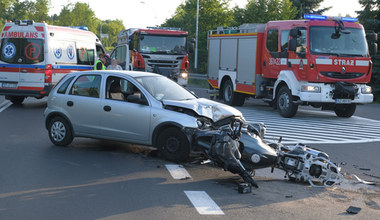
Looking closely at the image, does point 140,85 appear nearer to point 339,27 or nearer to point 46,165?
point 46,165

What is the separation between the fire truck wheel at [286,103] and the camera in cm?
1632

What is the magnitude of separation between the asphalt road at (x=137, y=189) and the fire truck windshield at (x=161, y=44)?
613 inches

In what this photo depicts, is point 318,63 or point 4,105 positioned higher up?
point 318,63

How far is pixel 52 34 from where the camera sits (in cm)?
1712

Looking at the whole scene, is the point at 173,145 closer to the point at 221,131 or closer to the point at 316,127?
the point at 221,131

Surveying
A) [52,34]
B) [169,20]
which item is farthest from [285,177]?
[169,20]

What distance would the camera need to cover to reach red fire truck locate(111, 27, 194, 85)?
24.9 meters

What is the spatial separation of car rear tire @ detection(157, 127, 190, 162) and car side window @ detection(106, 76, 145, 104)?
861mm

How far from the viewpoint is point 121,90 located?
932cm

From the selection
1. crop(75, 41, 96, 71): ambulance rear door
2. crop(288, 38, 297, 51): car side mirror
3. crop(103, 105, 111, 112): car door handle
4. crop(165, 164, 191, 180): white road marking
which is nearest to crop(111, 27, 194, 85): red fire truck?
crop(75, 41, 96, 71): ambulance rear door

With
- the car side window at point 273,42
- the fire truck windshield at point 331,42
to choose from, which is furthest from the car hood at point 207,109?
the car side window at point 273,42

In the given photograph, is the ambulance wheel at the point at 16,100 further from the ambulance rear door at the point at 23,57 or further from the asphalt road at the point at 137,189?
the asphalt road at the point at 137,189

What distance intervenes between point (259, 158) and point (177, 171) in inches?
50.4

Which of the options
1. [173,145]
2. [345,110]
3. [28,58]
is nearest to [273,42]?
[345,110]
